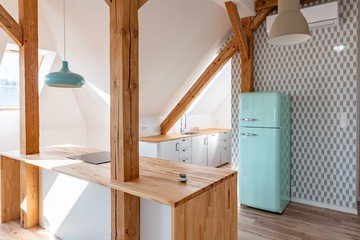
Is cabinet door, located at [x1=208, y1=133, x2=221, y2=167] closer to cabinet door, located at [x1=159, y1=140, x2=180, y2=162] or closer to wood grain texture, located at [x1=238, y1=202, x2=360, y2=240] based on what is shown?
cabinet door, located at [x1=159, y1=140, x2=180, y2=162]

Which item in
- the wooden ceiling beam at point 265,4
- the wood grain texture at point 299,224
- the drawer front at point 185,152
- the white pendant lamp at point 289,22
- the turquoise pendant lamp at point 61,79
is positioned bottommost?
the wood grain texture at point 299,224

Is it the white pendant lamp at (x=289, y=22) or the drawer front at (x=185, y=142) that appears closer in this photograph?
the white pendant lamp at (x=289, y=22)

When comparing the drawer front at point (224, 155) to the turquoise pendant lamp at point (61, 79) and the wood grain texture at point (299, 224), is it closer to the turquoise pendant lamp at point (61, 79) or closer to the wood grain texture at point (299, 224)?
the wood grain texture at point (299, 224)

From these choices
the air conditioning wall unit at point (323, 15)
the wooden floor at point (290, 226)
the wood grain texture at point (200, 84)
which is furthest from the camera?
the wood grain texture at point (200, 84)

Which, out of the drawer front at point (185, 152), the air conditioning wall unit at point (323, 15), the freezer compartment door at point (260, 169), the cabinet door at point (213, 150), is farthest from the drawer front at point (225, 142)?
the air conditioning wall unit at point (323, 15)

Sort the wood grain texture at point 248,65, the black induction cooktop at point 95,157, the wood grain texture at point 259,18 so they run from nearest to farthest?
the black induction cooktop at point 95,157, the wood grain texture at point 259,18, the wood grain texture at point 248,65

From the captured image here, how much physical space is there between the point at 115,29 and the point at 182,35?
77.7 inches

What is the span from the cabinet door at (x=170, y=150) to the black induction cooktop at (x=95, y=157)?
5.06 feet

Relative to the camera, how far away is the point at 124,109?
77.0 inches

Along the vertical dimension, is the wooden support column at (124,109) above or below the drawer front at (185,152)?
above

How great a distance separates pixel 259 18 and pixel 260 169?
7.50 ft

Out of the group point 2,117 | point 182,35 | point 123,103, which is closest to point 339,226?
point 123,103

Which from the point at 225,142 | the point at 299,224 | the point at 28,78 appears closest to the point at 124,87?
the point at 28,78

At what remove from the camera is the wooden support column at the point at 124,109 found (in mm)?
1940
